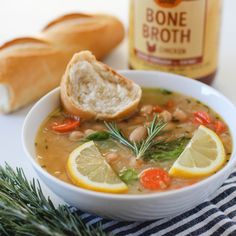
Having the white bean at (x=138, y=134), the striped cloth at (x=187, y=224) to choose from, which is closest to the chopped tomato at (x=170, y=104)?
the white bean at (x=138, y=134)

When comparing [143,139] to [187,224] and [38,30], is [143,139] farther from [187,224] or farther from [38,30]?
[38,30]

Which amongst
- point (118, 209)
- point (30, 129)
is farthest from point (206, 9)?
point (118, 209)

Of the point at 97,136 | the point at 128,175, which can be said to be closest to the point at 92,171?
the point at 128,175

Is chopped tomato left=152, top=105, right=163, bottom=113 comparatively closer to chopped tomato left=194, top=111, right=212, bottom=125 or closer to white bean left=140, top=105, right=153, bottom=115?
white bean left=140, top=105, right=153, bottom=115

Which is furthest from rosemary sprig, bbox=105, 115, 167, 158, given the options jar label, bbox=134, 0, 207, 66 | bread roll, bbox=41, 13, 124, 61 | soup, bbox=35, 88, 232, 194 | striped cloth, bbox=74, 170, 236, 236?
bread roll, bbox=41, 13, 124, 61

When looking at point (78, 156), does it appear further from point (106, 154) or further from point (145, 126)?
point (145, 126)
